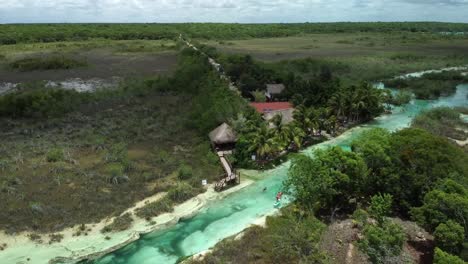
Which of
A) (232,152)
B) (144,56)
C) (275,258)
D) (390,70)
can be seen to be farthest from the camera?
(144,56)

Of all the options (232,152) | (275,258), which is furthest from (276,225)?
(232,152)

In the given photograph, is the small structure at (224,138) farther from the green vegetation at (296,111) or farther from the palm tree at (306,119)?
the palm tree at (306,119)

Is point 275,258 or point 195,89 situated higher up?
point 195,89

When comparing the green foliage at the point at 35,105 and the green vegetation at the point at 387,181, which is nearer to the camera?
the green vegetation at the point at 387,181

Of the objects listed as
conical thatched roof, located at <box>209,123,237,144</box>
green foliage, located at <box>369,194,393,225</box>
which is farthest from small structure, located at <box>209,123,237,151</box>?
green foliage, located at <box>369,194,393,225</box>

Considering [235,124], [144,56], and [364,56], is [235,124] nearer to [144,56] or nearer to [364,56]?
[144,56]

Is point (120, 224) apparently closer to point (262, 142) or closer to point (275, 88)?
point (262, 142)

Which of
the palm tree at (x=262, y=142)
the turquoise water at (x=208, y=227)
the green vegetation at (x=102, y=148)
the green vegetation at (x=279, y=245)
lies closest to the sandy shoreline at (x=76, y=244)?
the turquoise water at (x=208, y=227)

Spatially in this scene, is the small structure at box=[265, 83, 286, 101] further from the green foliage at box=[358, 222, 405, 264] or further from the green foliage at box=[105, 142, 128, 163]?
the green foliage at box=[358, 222, 405, 264]
